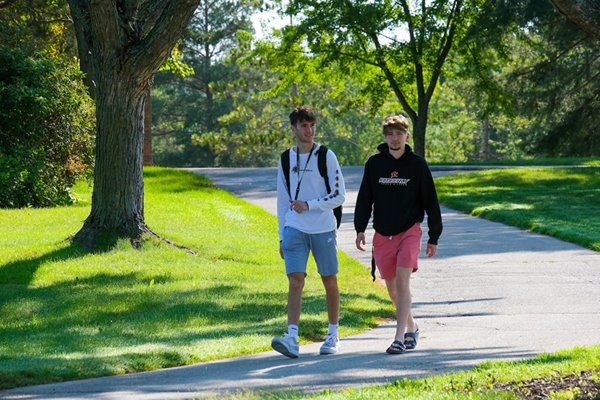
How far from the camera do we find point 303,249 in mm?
9180

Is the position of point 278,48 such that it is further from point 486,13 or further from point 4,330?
point 4,330

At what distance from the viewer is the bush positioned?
22.9m

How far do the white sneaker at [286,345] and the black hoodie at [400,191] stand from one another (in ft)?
3.61

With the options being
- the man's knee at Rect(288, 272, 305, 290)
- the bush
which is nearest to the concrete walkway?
the man's knee at Rect(288, 272, 305, 290)

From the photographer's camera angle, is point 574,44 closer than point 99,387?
No

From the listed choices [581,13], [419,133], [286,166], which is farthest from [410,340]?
[419,133]

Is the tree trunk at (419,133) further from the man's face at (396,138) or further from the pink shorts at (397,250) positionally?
the man's face at (396,138)

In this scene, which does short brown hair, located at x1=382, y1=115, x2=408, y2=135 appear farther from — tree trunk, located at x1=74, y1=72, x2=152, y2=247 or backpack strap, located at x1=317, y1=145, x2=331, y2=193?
tree trunk, located at x1=74, y1=72, x2=152, y2=247

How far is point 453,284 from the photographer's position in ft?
46.9

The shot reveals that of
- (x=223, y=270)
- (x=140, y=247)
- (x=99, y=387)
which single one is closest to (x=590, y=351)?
(x=99, y=387)

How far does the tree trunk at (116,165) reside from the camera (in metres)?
15.8

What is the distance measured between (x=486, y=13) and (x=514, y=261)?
17.8 meters

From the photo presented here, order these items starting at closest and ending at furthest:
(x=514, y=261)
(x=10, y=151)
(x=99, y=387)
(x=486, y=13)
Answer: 1. (x=99, y=387)
2. (x=514, y=261)
3. (x=10, y=151)
4. (x=486, y=13)

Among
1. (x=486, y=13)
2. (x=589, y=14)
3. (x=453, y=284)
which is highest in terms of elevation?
(x=486, y=13)
